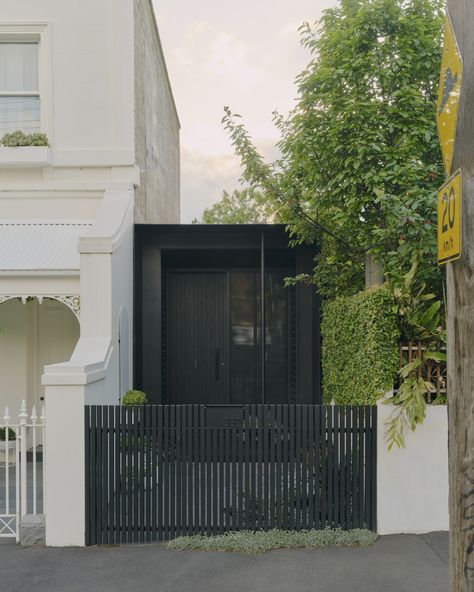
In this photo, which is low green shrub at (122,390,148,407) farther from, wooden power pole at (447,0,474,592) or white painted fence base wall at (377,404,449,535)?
wooden power pole at (447,0,474,592)

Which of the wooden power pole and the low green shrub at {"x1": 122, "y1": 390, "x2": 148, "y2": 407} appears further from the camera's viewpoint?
the low green shrub at {"x1": 122, "y1": 390, "x2": 148, "y2": 407}

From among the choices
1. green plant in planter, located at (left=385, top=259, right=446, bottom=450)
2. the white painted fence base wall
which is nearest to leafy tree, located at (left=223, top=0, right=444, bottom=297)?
green plant in planter, located at (left=385, top=259, right=446, bottom=450)

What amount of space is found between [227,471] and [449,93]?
15.7ft

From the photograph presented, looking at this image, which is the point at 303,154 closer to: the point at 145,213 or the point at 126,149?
the point at 126,149

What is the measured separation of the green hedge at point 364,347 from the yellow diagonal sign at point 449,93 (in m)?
3.89

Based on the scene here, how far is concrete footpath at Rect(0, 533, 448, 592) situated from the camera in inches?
207

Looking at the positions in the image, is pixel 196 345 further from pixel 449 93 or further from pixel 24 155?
pixel 449 93

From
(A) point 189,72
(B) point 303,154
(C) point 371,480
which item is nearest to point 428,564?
(C) point 371,480

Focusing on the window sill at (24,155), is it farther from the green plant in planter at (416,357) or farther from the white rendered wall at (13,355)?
the green plant in planter at (416,357)

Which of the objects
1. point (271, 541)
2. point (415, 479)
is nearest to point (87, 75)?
point (271, 541)

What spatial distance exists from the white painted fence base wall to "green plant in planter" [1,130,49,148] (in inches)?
307

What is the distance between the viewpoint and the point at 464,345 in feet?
8.73

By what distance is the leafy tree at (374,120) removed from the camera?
757 cm

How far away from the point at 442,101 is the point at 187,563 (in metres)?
4.88
